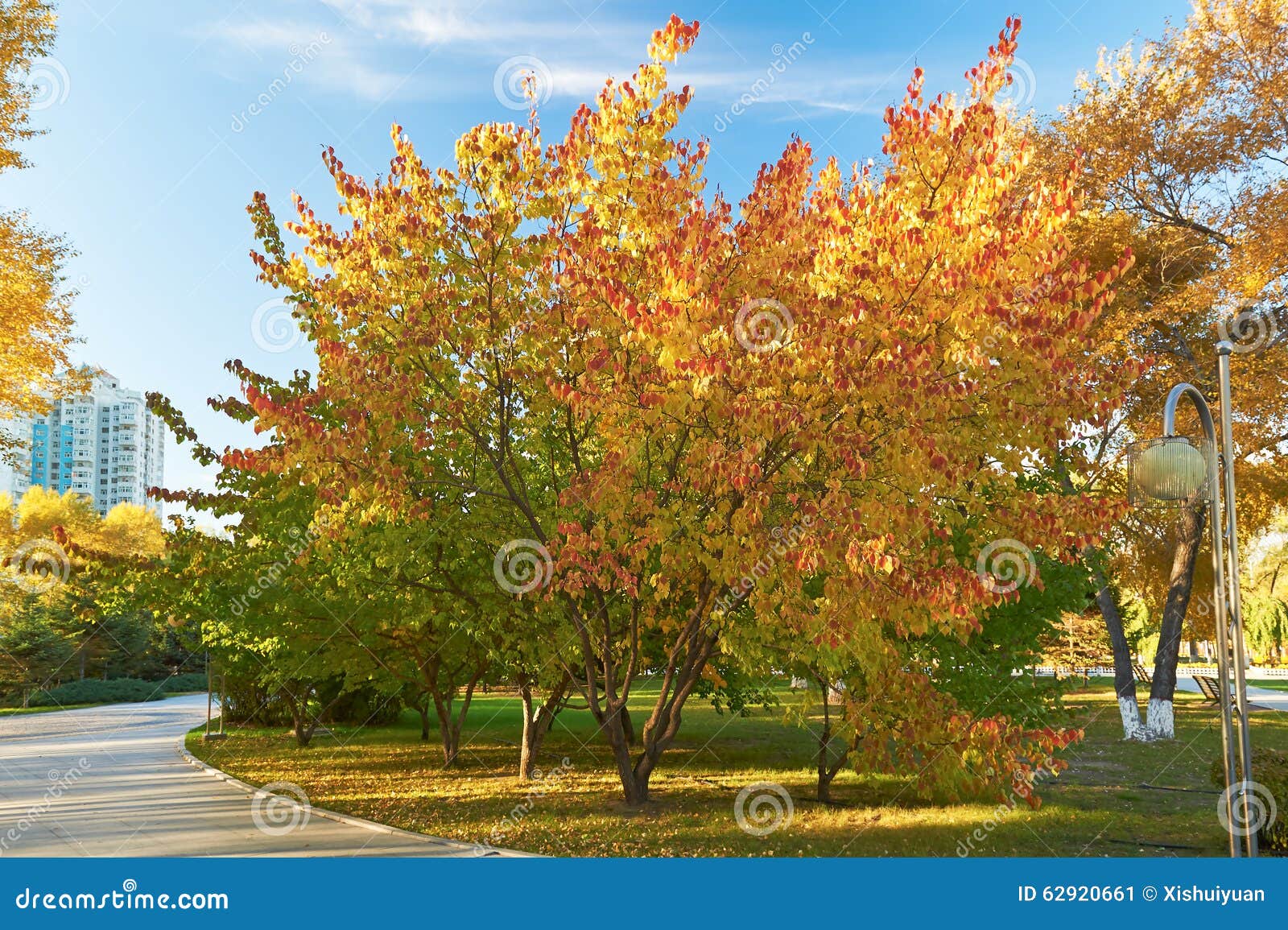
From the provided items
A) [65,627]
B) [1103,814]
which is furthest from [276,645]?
[65,627]

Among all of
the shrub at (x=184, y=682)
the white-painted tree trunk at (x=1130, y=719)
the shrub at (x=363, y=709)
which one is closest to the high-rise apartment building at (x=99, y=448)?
the shrub at (x=184, y=682)

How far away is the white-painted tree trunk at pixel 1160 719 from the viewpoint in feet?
72.3

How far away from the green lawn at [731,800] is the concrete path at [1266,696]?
6.52 meters

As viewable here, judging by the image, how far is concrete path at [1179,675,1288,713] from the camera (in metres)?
30.5

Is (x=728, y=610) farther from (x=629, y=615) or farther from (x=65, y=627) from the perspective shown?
(x=65, y=627)

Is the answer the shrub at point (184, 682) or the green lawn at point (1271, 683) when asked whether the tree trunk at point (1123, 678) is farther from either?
the shrub at point (184, 682)

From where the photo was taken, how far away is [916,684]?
9.60m

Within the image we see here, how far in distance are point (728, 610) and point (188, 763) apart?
14960mm

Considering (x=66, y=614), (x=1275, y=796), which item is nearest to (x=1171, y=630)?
(x=1275, y=796)

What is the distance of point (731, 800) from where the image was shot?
14.4 metres

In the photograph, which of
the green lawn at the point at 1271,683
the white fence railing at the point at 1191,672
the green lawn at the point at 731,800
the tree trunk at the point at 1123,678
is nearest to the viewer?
the green lawn at the point at 731,800

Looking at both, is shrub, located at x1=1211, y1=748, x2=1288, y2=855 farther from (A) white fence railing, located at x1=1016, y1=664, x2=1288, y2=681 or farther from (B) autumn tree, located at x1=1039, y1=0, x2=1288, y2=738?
(A) white fence railing, located at x1=1016, y1=664, x2=1288, y2=681

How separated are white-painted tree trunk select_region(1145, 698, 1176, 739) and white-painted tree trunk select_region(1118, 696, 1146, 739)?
334mm

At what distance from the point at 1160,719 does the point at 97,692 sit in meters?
48.9
